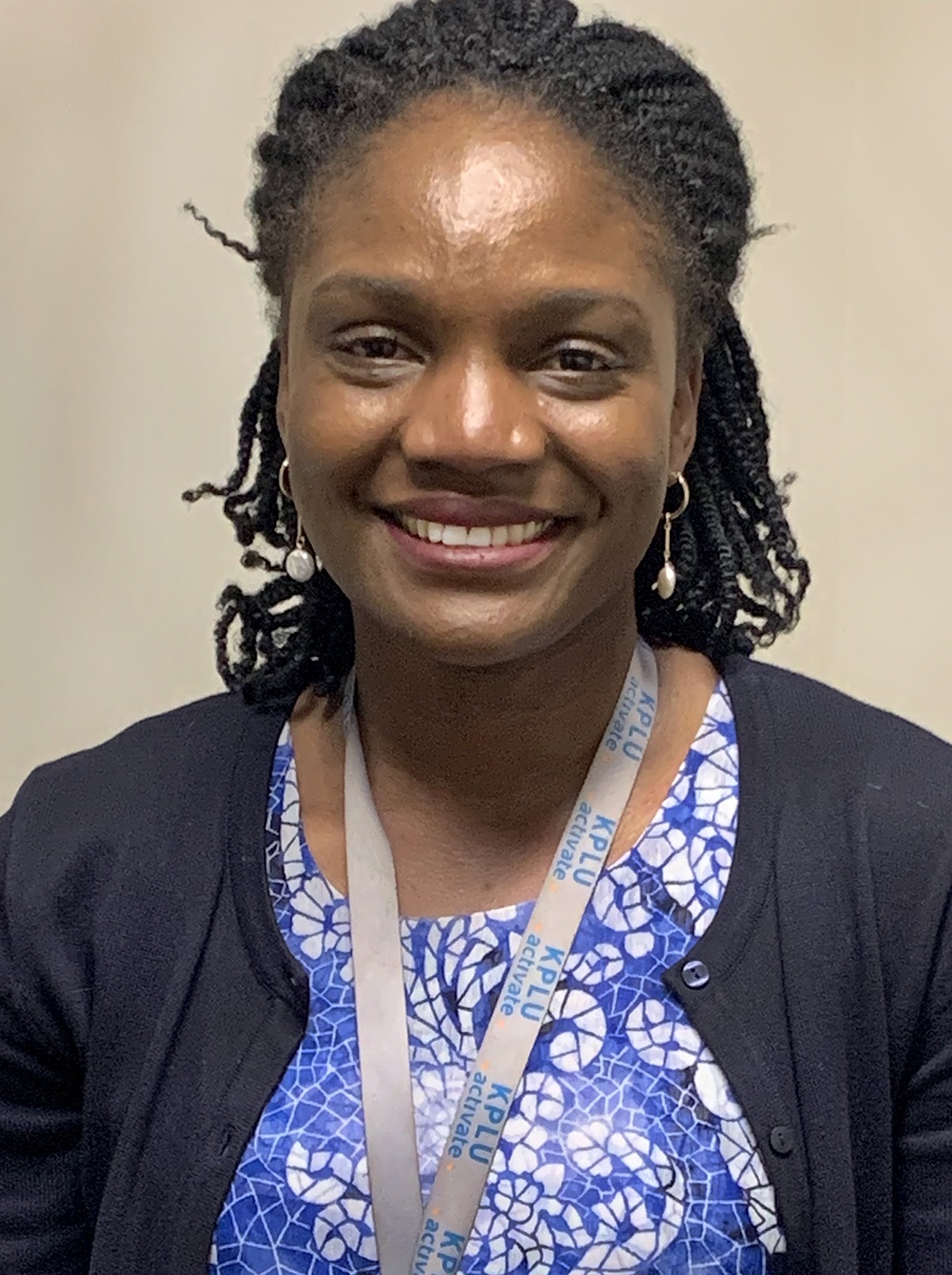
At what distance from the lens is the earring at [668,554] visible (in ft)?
3.50

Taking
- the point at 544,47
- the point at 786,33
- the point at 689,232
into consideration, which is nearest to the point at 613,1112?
the point at 689,232

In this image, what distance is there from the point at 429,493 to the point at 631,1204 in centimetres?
47

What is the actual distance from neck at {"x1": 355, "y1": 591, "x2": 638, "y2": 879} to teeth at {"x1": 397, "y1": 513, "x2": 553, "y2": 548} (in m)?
0.12

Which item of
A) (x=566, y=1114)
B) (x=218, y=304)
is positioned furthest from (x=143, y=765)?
(x=218, y=304)

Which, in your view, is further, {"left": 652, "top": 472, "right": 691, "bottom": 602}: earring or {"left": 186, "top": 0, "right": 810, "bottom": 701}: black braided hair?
{"left": 652, "top": 472, "right": 691, "bottom": 602}: earring

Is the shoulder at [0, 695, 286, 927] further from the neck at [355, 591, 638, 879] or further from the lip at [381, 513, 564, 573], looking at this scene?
the lip at [381, 513, 564, 573]

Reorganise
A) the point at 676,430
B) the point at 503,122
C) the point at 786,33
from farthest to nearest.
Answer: the point at 786,33 → the point at 676,430 → the point at 503,122

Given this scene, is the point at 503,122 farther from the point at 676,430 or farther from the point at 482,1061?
the point at 482,1061

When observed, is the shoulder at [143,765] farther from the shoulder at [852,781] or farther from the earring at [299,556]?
the shoulder at [852,781]

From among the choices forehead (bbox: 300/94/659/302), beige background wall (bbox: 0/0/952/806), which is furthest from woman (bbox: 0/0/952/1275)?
beige background wall (bbox: 0/0/952/806)

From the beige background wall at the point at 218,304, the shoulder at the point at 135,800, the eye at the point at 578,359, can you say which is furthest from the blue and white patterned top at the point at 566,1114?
the beige background wall at the point at 218,304

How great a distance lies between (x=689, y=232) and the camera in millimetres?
977

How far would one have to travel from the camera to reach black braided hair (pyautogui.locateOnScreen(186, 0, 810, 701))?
943 millimetres

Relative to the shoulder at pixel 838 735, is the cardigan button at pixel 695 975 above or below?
below
